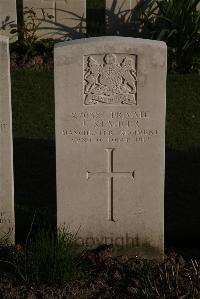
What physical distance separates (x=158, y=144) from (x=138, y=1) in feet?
21.7

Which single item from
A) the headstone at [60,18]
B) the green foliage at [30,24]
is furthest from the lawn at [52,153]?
the headstone at [60,18]

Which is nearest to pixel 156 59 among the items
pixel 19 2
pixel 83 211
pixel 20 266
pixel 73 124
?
pixel 73 124

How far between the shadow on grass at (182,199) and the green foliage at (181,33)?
303 centimetres

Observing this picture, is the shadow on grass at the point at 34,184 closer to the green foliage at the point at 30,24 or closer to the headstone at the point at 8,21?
the green foliage at the point at 30,24

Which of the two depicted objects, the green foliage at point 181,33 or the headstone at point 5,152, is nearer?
the headstone at point 5,152

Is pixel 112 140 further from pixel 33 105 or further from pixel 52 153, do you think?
pixel 33 105

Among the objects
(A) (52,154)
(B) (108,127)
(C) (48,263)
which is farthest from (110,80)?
(A) (52,154)

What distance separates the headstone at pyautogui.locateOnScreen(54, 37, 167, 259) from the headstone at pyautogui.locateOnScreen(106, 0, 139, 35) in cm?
649

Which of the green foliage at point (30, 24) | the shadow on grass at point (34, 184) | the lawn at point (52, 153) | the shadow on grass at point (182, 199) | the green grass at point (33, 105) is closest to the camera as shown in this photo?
the shadow on grass at point (182, 199)

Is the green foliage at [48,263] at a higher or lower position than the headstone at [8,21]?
lower

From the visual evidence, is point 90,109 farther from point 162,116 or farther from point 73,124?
point 162,116

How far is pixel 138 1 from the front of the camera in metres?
12.1

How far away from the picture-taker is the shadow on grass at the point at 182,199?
262 inches

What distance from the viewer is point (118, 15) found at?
12250mm
